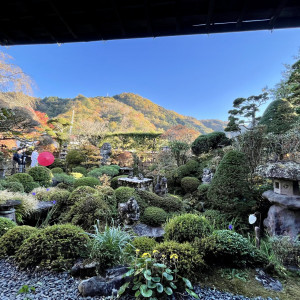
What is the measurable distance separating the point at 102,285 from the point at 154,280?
0.53m

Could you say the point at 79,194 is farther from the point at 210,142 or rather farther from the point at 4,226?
the point at 210,142

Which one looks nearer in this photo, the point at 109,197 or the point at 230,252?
the point at 230,252

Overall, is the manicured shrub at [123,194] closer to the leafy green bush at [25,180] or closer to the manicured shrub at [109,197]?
the manicured shrub at [109,197]

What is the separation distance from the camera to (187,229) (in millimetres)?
2670

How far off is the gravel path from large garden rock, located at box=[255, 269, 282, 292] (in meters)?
0.34

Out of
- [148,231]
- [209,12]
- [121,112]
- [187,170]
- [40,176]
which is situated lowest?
[148,231]

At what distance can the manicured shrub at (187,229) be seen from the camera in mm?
2641

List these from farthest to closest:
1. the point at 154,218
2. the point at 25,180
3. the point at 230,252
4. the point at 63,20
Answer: the point at 25,180 → the point at 154,218 → the point at 230,252 → the point at 63,20

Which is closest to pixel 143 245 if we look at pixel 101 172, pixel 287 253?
pixel 287 253

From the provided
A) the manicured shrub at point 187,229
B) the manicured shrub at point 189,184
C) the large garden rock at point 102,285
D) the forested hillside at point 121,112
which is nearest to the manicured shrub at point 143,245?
the manicured shrub at point 187,229

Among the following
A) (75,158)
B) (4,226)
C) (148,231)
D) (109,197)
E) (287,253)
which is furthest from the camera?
(75,158)

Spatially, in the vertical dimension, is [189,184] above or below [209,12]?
below

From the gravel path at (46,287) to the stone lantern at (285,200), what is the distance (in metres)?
2.12

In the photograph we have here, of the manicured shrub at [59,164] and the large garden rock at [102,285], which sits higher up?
the manicured shrub at [59,164]
